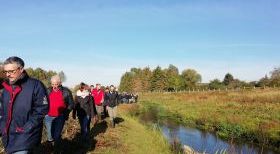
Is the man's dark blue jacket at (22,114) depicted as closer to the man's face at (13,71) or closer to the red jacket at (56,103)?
the man's face at (13,71)

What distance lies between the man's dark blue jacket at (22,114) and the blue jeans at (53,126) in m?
4.71

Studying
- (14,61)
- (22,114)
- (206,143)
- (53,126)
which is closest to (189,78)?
(206,143)

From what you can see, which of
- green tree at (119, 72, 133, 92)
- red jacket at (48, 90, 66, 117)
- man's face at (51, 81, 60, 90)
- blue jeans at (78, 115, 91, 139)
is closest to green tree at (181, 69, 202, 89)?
green tree at (119, 72, 133, 92)

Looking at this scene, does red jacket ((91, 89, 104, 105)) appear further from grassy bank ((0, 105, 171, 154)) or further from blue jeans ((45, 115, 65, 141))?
blue jeans ((45, 115, 65, 141))

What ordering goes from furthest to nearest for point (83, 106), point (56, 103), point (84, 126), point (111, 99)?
1. point (111, 99)
2. point (83, 106)
3. point (84, 126)
4. point (56, 103)

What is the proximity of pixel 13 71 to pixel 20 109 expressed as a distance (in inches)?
24.0

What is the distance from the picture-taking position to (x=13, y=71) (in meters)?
6.53

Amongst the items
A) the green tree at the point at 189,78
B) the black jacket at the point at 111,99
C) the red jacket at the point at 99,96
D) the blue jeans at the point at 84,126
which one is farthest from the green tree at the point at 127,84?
the blue jeans at the point at 84,126

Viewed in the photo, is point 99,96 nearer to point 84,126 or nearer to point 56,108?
point 84,126

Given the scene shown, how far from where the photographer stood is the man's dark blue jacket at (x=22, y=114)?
660 cm

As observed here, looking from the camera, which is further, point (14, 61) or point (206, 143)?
point (206, 143)

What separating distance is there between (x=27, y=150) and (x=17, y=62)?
4.50 feet

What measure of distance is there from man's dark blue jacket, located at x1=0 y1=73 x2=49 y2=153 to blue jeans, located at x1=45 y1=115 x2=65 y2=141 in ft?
15.4

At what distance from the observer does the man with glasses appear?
6.57 metres
